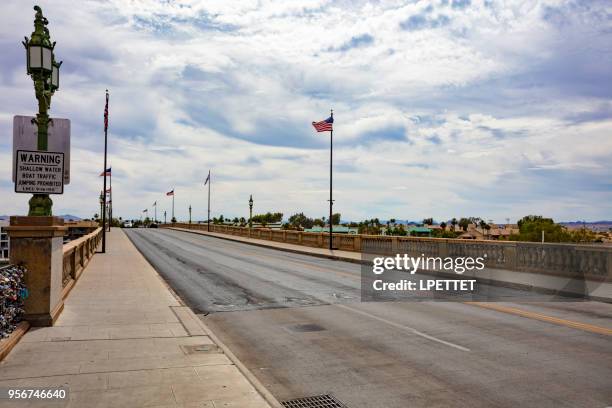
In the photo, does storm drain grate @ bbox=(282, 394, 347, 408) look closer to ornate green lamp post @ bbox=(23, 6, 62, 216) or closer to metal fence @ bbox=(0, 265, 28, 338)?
metal fence @ bbox=(0, 265, 28, 338)

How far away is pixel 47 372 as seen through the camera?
22.8ft

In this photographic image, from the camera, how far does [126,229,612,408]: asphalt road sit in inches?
257

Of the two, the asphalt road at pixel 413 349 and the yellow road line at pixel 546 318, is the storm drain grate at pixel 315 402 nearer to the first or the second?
the asphalt road at pixel 413 349

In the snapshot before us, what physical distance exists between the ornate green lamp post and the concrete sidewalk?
2.65m

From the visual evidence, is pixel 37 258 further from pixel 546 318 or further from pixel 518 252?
pixel 518 252

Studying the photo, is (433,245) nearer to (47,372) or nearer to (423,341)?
(423,341)

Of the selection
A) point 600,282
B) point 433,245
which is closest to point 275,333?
point 600,282

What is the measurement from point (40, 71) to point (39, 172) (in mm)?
2286

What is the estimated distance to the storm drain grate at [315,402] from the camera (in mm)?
6160

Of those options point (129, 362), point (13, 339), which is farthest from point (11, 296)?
point (129, 362)

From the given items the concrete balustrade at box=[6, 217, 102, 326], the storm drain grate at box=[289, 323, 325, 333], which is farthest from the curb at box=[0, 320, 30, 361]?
the storm drain grate at box=[289, 323, 325, 333]

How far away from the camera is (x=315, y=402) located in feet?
20.7

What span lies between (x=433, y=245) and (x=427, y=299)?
11100 mm

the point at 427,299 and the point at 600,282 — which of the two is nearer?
the point at 427,299
